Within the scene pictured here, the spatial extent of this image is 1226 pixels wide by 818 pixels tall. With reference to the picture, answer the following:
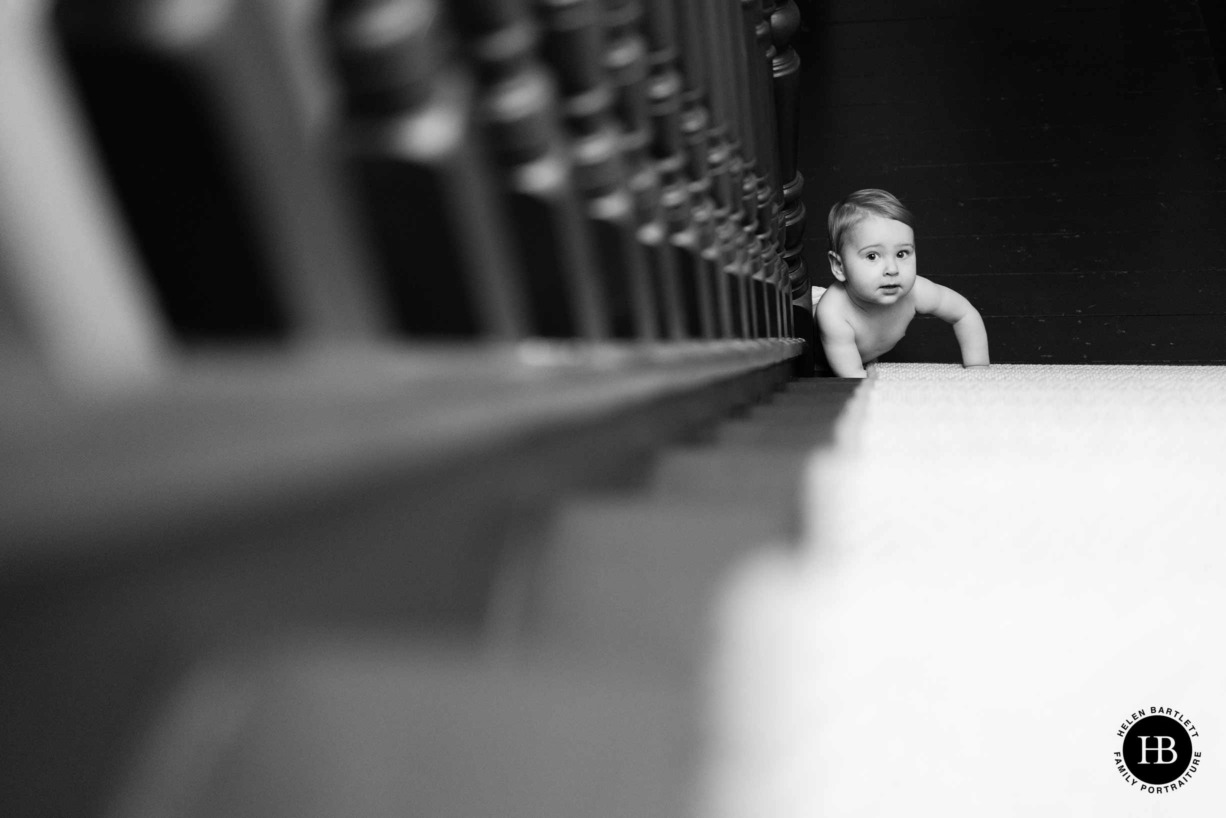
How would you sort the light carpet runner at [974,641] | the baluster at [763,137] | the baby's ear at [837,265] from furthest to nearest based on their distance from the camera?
1. the baby's ear at [837,265]
2. the baluster at [763,137]
3. the light carpet runner at [974,641]

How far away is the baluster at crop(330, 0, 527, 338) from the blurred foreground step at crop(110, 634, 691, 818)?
0.11m

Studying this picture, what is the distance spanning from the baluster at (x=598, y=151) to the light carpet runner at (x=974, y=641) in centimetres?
12

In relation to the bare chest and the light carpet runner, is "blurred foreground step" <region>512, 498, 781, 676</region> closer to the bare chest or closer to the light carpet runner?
the light carpet runner

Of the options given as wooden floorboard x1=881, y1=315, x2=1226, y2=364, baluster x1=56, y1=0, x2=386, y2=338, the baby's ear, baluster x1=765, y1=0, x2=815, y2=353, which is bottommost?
wooden floorboard x1=881, y1=315, x2=1226, y2=364

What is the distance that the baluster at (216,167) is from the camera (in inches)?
7.7

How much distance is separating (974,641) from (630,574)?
0.13 m

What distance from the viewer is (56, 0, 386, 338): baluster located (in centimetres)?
20

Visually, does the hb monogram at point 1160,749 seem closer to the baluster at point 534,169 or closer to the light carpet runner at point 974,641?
the light carpet runner at point 974,641

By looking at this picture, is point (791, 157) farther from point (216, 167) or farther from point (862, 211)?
point (216, 167)

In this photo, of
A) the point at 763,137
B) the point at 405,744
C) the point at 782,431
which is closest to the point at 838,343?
the point at 763,137

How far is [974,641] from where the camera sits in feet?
1.49

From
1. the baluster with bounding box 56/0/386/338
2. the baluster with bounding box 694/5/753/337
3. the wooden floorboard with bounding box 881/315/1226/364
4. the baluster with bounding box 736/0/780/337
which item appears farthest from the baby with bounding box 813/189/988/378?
the baluster with bounding box 56/0/386/338

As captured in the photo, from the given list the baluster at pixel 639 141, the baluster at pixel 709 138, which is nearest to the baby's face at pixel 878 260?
the baluster at pixel 709 138

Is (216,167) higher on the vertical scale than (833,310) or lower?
higher
